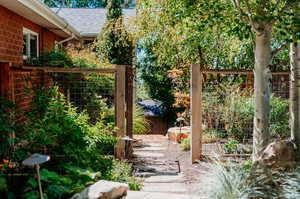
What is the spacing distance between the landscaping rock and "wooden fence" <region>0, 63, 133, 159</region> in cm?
252

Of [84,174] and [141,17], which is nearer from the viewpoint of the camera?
[84,174]

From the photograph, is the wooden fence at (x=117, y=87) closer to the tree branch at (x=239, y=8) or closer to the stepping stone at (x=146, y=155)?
the stepping stone at (x=146, y=155)

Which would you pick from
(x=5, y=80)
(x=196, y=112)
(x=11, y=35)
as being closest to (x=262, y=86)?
(x=196, y=112)

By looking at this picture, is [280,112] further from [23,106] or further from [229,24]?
A: [23,106]

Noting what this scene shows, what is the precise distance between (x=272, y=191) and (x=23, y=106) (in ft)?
16.6

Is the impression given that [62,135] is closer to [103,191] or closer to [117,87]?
[103,191]

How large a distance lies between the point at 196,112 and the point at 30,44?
4.46 metres

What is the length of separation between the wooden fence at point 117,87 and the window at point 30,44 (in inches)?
44.1

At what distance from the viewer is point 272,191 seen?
3.90 m

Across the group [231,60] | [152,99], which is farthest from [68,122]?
[152,99]

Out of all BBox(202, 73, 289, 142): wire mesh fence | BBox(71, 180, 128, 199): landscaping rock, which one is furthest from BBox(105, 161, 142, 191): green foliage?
BBox(202, 73, 289, 142): wire mesh fence

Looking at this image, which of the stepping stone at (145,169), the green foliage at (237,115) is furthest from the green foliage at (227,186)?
the green foliage at (237,115)

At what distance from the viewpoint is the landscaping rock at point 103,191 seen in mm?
3728

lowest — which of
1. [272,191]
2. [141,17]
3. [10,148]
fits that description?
[272,191]
